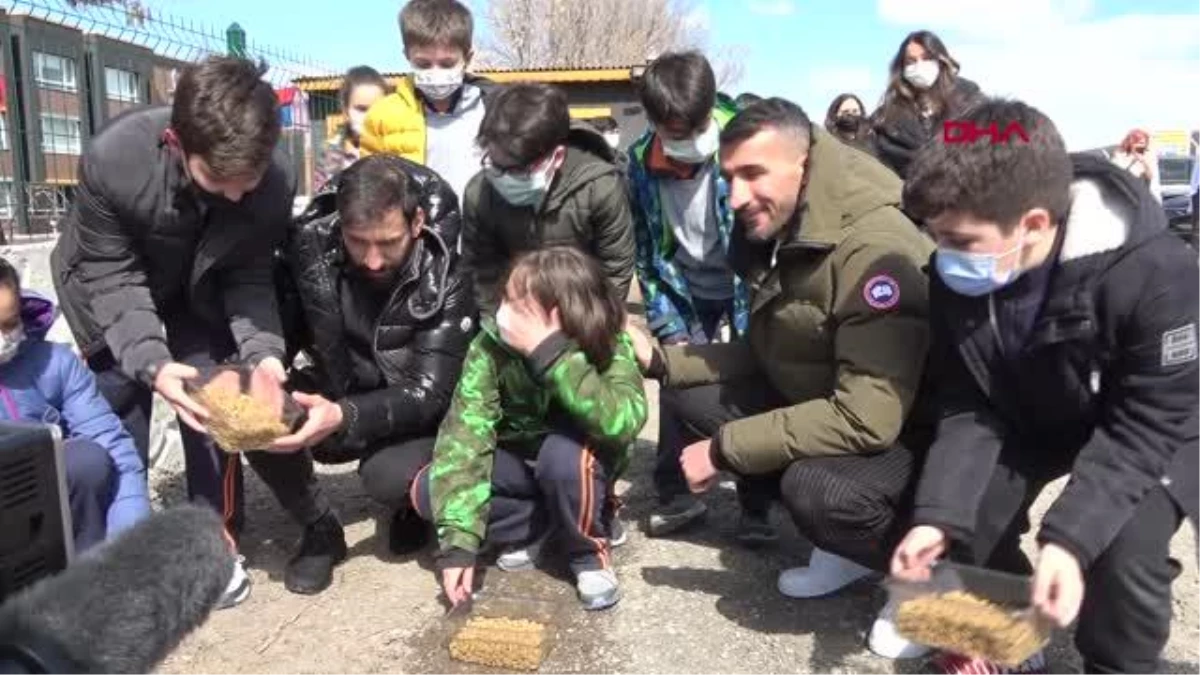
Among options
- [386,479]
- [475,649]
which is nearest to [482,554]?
[386,479]

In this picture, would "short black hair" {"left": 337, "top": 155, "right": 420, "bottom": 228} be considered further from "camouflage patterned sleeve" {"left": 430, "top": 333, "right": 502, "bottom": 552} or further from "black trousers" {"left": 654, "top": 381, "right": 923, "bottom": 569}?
"black trousers" {"left": 654, "top": 381, "right": 923, "bottom": 569}

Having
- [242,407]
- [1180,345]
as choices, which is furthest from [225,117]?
[1180,345]

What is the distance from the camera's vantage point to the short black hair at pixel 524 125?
3.33 meters

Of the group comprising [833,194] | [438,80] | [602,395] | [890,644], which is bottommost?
[890,644]

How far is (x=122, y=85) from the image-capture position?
6539 mm

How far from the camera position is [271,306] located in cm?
323

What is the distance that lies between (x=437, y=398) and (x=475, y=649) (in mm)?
852

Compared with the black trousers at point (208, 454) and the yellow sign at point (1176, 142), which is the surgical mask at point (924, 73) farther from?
the yellow sign at point (1176, 142)

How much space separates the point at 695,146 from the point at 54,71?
4.29 m

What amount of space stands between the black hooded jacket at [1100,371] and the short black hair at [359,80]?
359 centimetres

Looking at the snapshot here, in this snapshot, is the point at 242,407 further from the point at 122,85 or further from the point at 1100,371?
the point at 122,85

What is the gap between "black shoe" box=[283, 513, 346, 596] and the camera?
10.3 ft

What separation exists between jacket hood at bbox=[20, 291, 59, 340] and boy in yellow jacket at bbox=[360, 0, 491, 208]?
4.97ft

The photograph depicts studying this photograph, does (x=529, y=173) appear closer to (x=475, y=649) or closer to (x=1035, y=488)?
(x=475, y=649)
